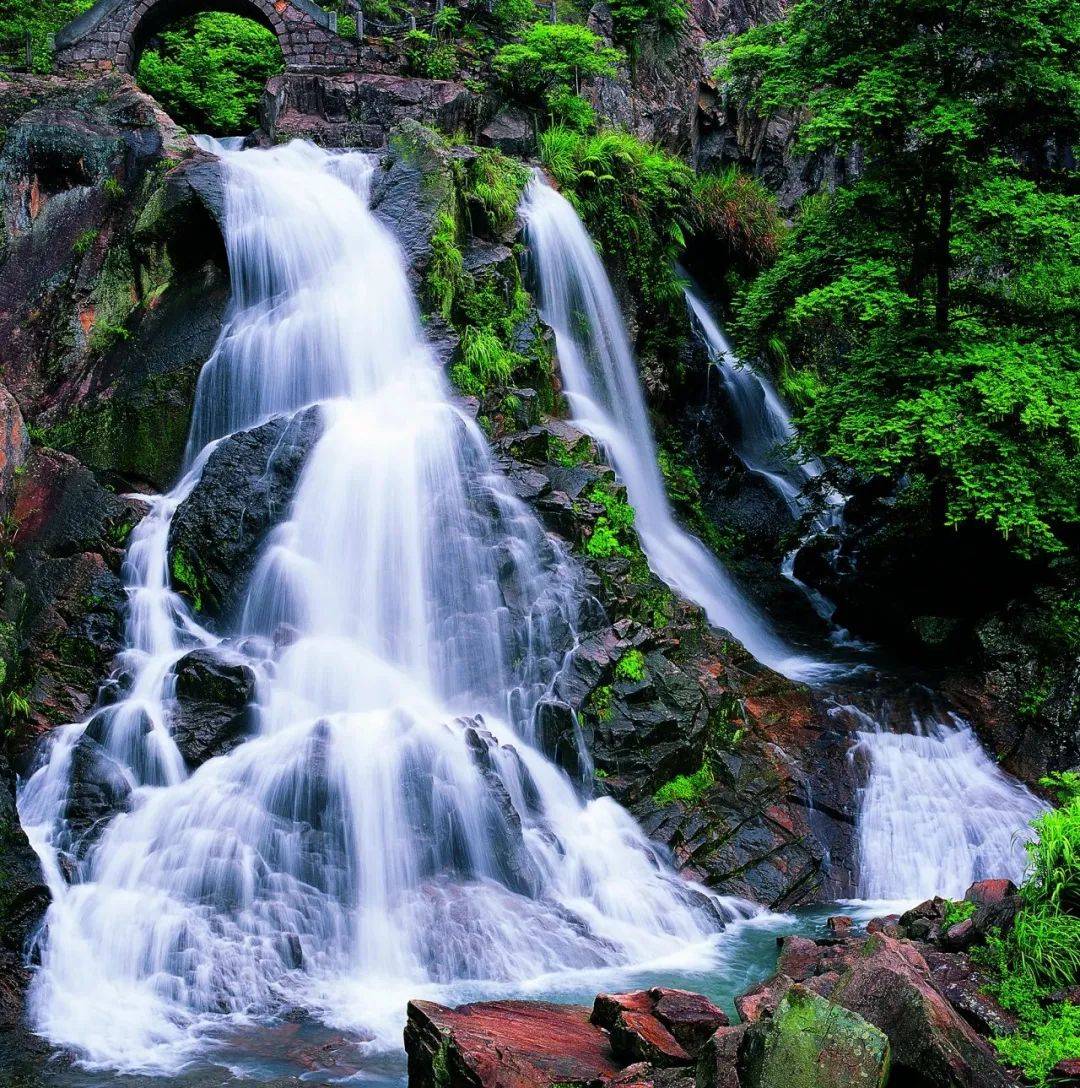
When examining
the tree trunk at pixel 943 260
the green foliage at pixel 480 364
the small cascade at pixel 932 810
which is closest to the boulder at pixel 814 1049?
the small cascade at pixel 932 810

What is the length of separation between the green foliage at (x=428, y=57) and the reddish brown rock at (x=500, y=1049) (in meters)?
16.4

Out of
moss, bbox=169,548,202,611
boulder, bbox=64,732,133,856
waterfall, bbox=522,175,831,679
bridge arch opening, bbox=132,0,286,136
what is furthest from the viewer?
bridge arch opening, bbox=132,0,286,136

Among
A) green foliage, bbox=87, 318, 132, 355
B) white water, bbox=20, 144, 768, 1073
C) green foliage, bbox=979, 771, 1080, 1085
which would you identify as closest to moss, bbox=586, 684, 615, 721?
white water, bbox=20, 144, 768, 1073

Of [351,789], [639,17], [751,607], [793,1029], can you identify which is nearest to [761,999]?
[793,1029]

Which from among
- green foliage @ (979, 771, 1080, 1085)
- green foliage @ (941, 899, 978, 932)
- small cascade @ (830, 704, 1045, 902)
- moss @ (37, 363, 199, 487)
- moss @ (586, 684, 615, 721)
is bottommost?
small cascade @ (830, 704, 1045, 902)

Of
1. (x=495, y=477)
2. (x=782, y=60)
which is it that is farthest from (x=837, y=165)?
(x=495, y=477)

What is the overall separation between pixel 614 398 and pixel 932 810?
7601 millimetres

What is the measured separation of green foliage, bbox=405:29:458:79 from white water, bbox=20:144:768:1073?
8092 millimetres

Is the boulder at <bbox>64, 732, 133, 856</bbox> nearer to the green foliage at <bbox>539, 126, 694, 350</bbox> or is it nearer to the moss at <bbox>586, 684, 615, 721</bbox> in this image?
the moss at <bbox>586, 684, 615, 721</bbox>

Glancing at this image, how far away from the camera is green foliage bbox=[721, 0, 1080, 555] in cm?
1038

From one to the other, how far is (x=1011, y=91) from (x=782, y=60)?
244 centimetres

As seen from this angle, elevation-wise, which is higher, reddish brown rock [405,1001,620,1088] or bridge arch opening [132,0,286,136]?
bridge arch opening [132,0,286,136]

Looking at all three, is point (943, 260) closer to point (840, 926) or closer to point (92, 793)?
point (840, 926)

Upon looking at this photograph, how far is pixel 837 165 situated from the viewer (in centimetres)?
2611
